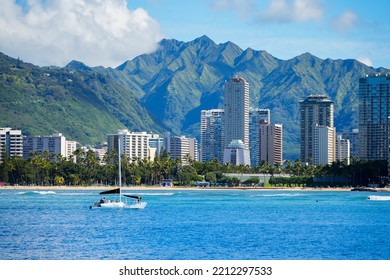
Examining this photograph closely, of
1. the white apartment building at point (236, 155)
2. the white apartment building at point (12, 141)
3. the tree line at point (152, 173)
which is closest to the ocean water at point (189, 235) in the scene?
the tree line at point (152, 173)

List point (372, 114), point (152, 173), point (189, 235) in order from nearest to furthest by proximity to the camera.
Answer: point (189, 235) → point (152, 173) → point (372, 114)

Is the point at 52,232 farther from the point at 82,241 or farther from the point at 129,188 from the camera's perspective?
the point at 129,188

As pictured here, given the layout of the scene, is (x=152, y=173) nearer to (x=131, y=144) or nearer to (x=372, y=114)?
(x=372, y=114)

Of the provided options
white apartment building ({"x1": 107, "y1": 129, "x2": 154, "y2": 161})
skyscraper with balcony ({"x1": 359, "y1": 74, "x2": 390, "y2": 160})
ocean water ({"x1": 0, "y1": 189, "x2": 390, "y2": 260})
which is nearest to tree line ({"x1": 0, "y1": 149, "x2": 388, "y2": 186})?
skyscraper with balcony ({"x1": 359, "y1": 74, "x2": 390, "y2": 160})

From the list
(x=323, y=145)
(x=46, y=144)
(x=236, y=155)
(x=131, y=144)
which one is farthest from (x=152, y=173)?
(x=323, y=145)

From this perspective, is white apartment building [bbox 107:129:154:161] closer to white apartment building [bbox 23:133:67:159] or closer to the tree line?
white apartment building [bbox 23:133:67:159]
